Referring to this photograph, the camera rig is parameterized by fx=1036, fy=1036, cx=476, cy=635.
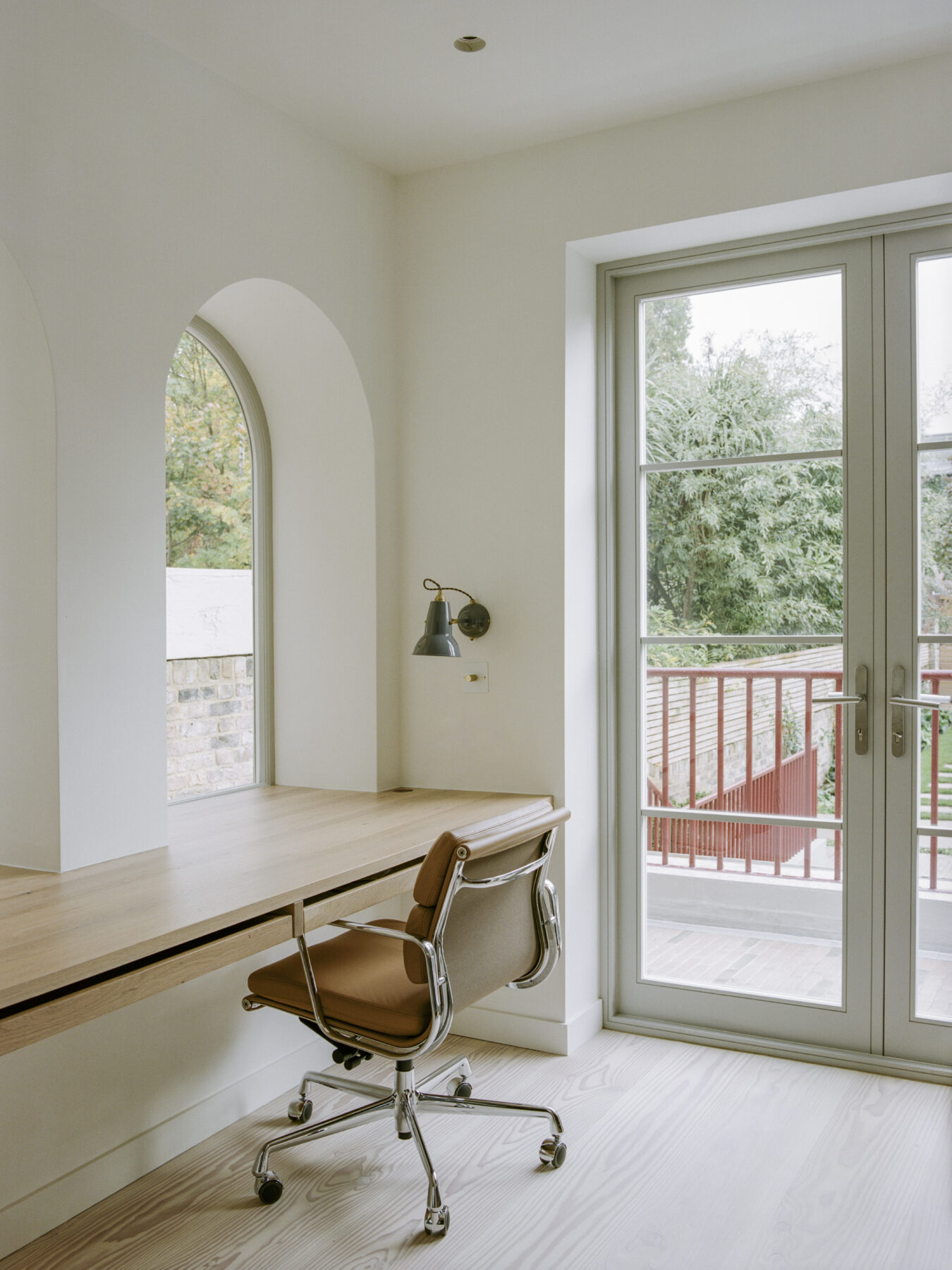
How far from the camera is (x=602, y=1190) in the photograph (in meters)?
2.34

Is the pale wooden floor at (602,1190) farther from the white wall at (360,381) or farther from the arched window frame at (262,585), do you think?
the arched window frame at (262,585)

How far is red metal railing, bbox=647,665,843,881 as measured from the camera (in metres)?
3.05

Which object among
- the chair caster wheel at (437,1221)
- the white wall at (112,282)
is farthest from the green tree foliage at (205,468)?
the chair caster wheel at (437,1221)

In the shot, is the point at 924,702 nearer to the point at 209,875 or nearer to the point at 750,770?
the point at 750,770

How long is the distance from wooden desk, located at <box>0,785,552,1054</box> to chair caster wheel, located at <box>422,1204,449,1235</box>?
648 mm

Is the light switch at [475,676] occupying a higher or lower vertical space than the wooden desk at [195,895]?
higher

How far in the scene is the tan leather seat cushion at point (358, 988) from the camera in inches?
85.6

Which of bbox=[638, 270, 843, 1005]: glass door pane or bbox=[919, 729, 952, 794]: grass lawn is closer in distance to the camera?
bbox=[919, 729, 952, 794]: grass lawn

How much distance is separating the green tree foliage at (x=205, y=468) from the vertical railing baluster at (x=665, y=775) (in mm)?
1398

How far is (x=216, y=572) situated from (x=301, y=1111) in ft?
5.17

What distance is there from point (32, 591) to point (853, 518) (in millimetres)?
2185

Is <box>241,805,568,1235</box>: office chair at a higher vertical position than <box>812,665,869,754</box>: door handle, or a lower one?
lower

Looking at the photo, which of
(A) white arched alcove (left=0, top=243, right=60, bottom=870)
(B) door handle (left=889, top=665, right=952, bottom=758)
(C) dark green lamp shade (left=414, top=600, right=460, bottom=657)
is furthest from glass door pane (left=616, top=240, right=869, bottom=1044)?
(A) white arched alcove (left=0, top=243, right=60, bottom=870)

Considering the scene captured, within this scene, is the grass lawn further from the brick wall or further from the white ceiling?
the brick wall
